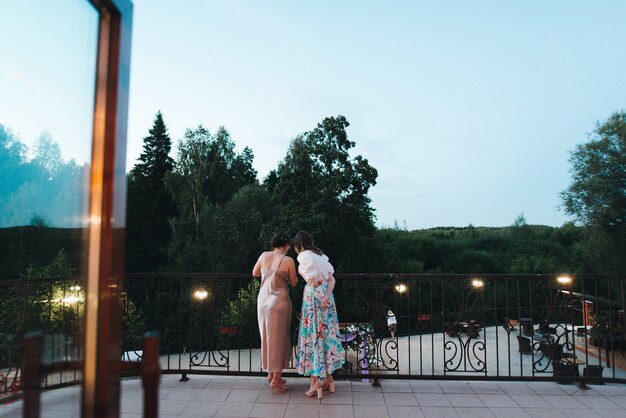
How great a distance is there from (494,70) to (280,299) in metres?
18.4

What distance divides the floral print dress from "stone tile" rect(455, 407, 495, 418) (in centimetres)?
99

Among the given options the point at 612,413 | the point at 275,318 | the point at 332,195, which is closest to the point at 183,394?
the point at 275,318

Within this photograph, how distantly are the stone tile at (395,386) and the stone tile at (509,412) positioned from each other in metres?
0.73

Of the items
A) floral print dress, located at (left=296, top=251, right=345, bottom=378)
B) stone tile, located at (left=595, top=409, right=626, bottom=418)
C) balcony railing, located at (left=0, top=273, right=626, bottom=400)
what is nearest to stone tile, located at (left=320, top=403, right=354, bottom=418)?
floral print dress, located at (left=296, top=251, right=345, bottom=378)

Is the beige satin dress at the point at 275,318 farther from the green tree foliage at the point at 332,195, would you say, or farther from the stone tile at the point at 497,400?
the green tree foliage at the point at 332,195

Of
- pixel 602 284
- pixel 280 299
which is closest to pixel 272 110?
pixel 602 284

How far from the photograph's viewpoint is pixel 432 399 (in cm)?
362

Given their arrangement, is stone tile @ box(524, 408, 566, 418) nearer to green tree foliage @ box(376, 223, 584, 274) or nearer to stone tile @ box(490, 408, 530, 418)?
stone tile @ box(490, 408, 530, 418)

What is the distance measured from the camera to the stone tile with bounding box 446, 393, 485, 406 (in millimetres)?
3477

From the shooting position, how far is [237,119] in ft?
98.0

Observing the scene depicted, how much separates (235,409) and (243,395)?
31 cm

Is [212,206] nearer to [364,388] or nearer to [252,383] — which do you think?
[252,383]

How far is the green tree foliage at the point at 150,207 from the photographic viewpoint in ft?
82.9

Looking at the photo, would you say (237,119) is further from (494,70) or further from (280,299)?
(280,299)
